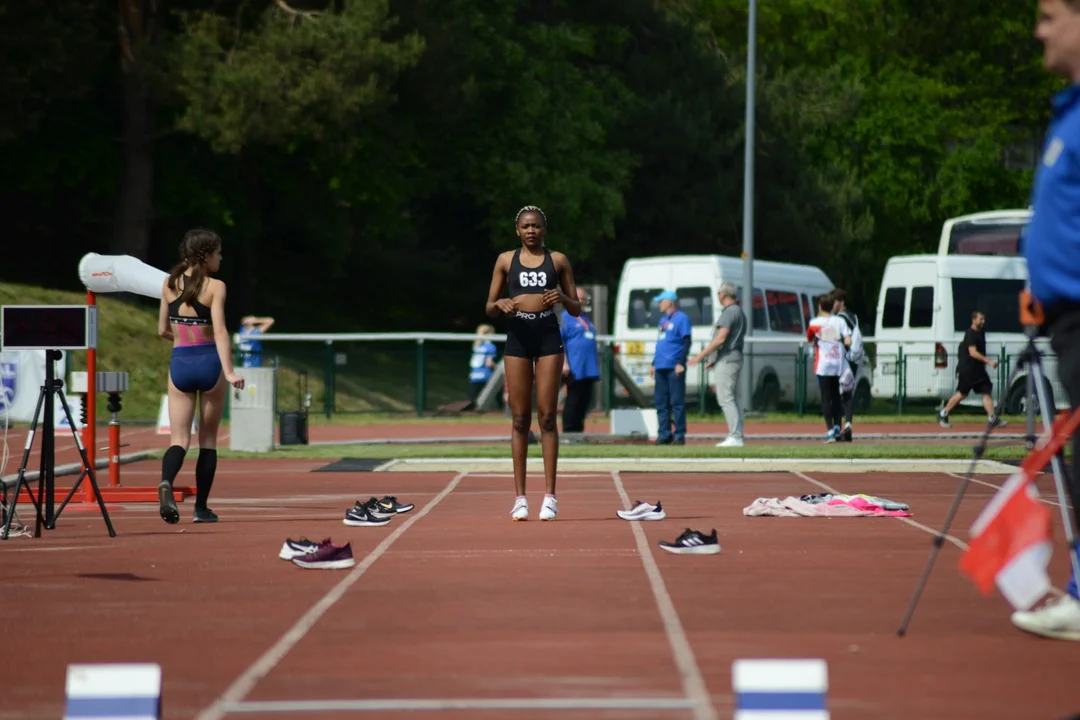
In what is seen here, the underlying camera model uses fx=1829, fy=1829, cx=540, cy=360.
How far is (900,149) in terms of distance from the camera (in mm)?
55188

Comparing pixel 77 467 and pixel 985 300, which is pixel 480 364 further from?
pixel 77 467

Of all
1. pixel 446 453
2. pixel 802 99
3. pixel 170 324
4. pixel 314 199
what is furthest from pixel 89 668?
pixel 802 99

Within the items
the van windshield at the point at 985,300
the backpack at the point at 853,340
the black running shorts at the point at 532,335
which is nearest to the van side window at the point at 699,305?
the van windshield at the point at 985,300

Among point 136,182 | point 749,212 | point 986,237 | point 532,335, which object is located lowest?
point 532,335

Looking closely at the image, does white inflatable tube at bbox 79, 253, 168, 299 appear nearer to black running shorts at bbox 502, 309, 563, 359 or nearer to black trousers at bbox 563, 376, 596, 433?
black running shorts at bbox 502, 309, 563, 359

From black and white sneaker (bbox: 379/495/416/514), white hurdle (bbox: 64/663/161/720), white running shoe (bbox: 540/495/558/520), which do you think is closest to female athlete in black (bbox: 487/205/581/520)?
white running shoe (bbox: 540/495/558/520)

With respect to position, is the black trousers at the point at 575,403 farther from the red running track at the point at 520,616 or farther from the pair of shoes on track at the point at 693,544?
the pair of shoes on track at the point at 693,544

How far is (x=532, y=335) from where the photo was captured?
1161cm

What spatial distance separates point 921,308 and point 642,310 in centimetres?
548

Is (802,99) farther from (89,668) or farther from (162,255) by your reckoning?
(89,668)

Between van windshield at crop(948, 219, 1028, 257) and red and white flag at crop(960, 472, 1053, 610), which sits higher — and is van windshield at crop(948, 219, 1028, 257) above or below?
above

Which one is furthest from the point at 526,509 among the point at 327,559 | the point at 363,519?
the point at 327,559

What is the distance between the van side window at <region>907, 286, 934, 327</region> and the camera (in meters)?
34.1

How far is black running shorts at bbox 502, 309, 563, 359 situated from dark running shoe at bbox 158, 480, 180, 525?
231cm
